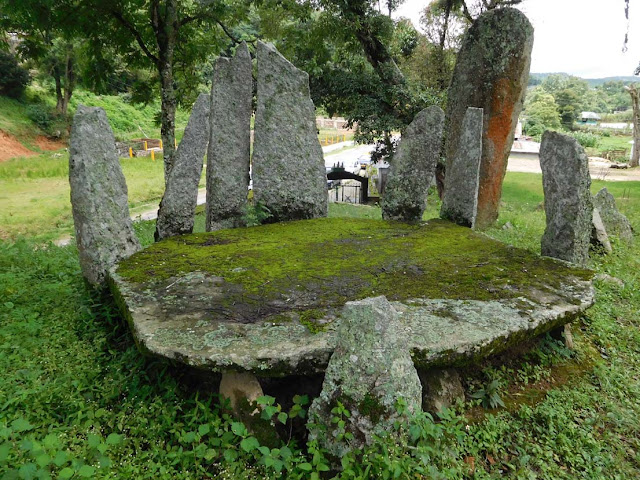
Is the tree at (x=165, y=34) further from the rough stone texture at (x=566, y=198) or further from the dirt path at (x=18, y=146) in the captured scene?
the dirt path at (x=18, y=146)

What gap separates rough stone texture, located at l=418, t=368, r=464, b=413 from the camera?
11.6 feet

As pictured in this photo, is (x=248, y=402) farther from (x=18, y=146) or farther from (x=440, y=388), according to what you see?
(x=18, y=146)

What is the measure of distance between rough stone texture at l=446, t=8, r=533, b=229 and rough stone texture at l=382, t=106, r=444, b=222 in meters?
2.55

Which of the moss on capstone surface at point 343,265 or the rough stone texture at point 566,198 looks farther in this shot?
the rough stone texture at point 566,198

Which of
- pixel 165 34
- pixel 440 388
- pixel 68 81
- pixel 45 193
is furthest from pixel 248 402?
pixel 68 81

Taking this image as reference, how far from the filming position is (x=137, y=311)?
3.66 metres

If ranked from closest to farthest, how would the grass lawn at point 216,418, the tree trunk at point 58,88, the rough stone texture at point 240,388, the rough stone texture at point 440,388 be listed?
1. the grass lawn at point 216,418
2. the rough stone texture at point 240,388
3. the rough stone texture at point 440,388
4. the tree trunk at point 58,88

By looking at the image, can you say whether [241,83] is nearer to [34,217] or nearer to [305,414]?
[305,414]

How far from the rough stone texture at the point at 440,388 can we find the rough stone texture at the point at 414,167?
3.01 m

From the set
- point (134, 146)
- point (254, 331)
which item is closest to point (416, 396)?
point (254, 331)

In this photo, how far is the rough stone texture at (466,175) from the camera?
5953 millimetres

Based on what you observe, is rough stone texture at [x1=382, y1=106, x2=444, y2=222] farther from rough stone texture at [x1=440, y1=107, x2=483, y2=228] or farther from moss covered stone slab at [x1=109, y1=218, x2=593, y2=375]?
moss covered stone slab at [x1=109, y1=218, x2=593, y2=375]

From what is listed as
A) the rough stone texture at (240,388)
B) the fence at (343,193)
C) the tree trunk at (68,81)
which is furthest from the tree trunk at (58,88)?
the rough stone texture at (240,388)

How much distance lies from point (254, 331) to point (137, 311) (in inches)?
39.5
